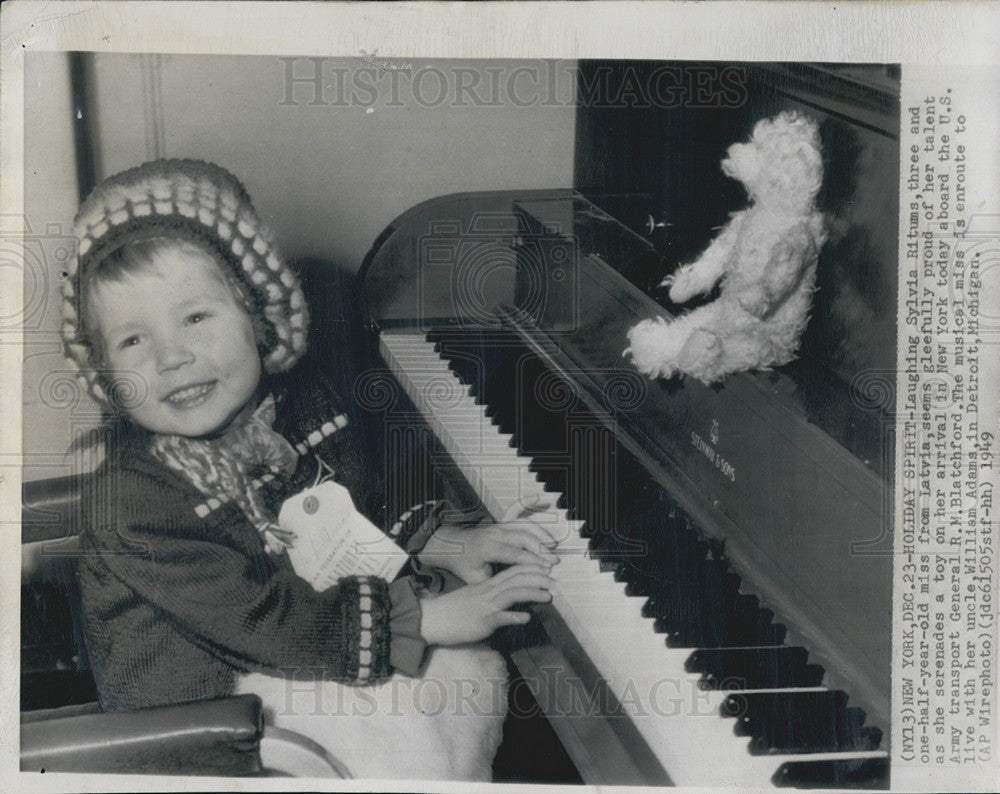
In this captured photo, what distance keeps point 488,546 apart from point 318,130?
22.5 inches

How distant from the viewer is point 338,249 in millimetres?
1287

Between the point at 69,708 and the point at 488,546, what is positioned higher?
the point at 488,546

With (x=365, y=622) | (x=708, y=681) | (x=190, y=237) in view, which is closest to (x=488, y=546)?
(x=365, y=622)

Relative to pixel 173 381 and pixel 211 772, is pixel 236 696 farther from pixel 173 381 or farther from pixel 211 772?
pixel 173 381

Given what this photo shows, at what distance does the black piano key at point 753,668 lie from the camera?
1.12 metres

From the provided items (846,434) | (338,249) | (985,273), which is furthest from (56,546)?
(985,273)

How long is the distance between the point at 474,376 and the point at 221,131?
0.44 metres

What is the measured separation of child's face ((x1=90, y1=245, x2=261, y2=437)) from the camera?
123 centimetres

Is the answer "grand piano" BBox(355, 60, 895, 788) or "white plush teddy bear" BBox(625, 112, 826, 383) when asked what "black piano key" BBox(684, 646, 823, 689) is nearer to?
"grand piano" BBox(355, 60, 895, 788)

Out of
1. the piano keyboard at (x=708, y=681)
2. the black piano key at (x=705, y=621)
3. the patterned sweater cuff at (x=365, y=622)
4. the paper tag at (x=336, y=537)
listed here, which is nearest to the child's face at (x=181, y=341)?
the paper tag at (x=336, y=537)

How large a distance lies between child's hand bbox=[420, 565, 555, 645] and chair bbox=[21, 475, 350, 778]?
227 mm

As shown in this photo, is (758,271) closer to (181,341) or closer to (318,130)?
(318,130)

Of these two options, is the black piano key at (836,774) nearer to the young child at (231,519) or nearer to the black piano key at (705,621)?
the black piano key at (705,621)

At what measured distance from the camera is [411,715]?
50.9 inches
